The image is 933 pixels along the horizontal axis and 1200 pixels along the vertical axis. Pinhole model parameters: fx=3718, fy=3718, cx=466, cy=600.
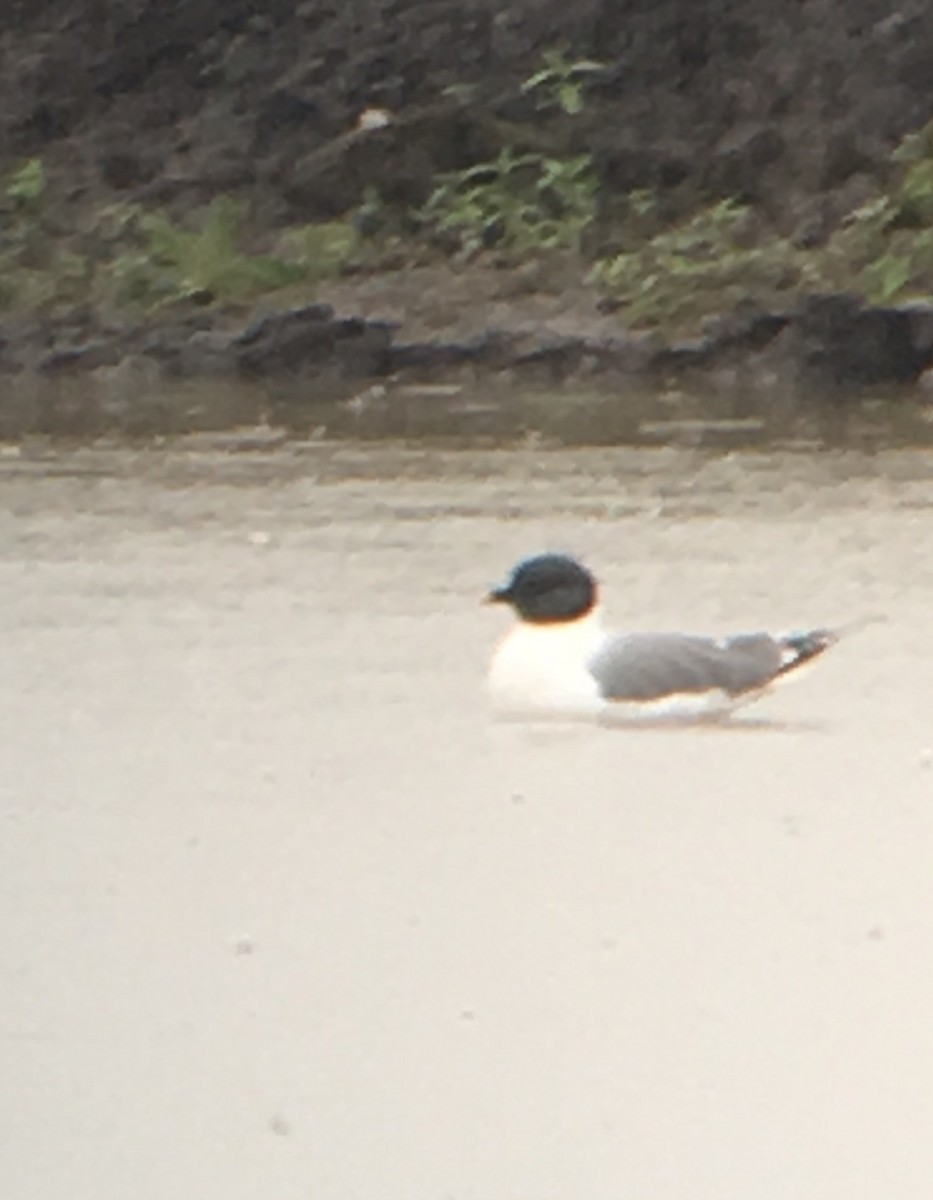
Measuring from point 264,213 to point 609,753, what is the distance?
13.4 meters

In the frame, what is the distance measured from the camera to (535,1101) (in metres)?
6.05

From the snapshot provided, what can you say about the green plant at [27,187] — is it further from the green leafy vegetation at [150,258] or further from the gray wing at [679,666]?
the gray wing at [679,666]

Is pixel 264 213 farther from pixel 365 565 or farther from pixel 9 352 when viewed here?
pixel 365 565

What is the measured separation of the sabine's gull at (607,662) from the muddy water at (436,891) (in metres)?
0.11

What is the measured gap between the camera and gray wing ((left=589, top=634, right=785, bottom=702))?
934 centimetres

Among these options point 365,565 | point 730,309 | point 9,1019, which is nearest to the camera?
point 9,1019

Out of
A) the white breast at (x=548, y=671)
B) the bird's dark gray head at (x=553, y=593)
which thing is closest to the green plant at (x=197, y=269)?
the bird's dark gray head at (x=553, y=593)

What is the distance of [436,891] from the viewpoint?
7535 millimetres

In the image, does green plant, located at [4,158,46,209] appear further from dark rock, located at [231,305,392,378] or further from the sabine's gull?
the sabine's gull

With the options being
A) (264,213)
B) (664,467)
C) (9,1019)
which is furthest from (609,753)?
(264,213)

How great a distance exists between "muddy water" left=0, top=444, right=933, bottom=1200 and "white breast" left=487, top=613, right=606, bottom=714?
0.09 m

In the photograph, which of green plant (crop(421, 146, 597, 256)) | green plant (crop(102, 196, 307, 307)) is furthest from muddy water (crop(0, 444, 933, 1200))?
green plant (crop(421, 146, 597, 256))

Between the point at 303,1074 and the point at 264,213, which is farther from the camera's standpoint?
the point at 264,213

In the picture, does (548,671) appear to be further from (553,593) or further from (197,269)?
(197,269)
